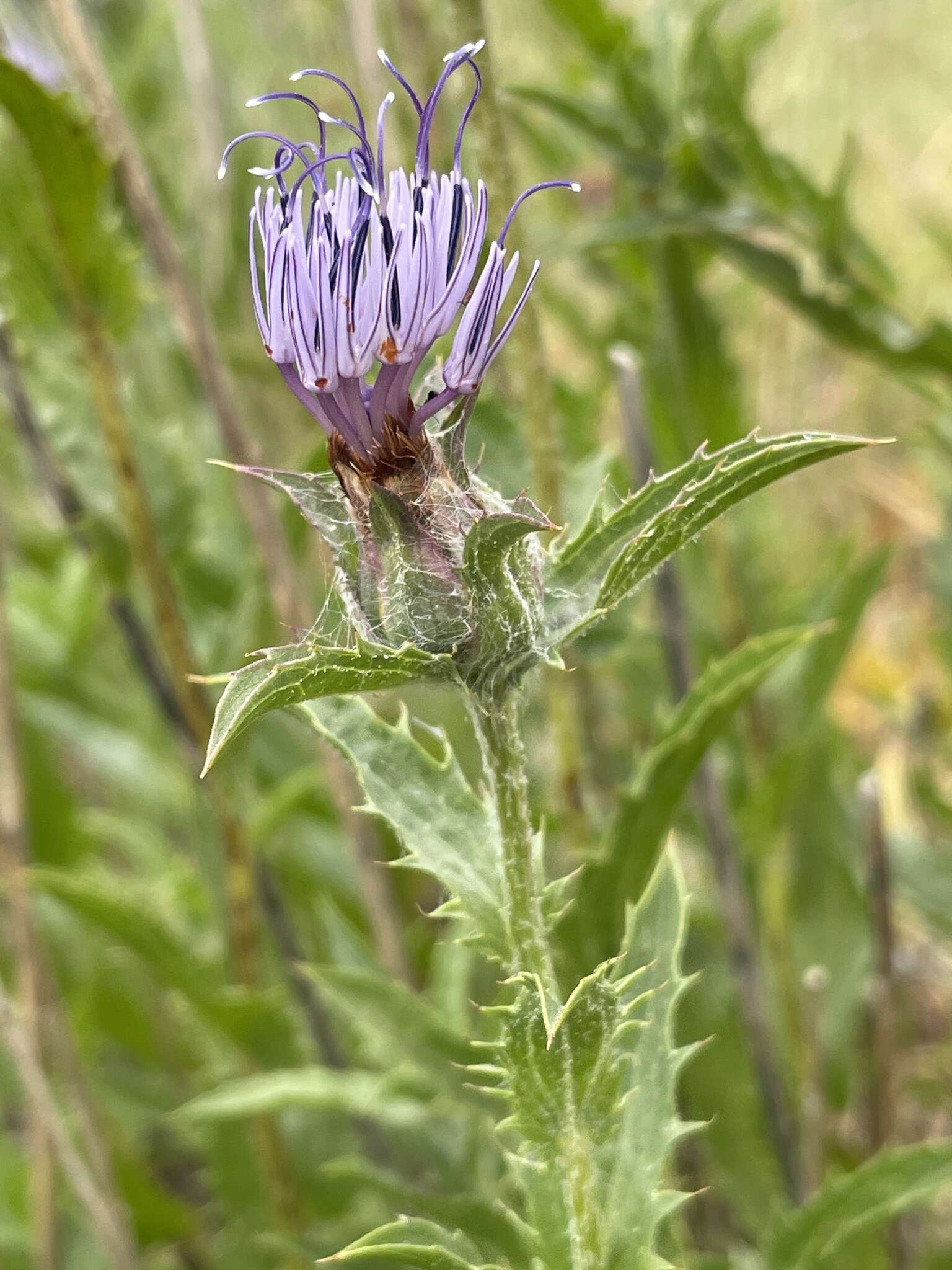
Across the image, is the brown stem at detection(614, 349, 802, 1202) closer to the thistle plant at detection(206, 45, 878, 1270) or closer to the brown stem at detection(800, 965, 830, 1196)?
the brown stem at detection(800, 965, 830, 1196)

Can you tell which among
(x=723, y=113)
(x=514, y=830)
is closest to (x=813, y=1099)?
(x=514, y=830)

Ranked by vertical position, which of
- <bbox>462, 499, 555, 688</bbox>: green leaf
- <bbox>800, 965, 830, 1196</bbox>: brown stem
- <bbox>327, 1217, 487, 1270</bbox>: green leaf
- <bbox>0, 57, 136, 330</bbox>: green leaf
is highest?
<bbox>0, 57, 136, 330</bbox>: green leaf

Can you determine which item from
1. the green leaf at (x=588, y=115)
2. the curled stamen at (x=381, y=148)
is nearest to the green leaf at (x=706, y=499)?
the curled stamen at (x=381, y=148)

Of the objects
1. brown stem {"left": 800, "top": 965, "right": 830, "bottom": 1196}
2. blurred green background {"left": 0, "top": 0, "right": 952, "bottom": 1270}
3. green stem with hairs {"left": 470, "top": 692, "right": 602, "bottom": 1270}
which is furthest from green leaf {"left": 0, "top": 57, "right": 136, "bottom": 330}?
brown stem {"left": 800, "top": 965, "right": 830, "bottom": 1196}

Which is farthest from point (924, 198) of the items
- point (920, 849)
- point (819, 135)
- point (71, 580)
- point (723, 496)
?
point (723, 496)

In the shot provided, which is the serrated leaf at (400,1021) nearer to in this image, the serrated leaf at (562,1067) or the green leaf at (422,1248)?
the green leaf at (422,1248)
